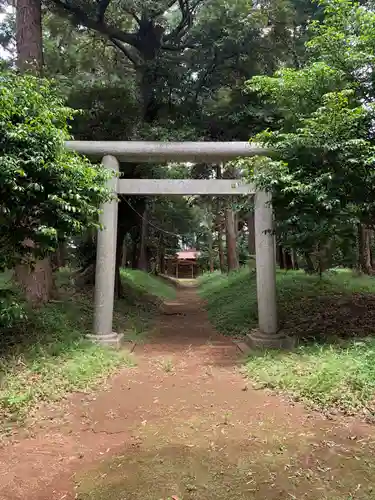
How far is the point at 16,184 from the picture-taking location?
5.54 m

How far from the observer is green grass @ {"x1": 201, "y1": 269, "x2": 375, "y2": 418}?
16.4 ft

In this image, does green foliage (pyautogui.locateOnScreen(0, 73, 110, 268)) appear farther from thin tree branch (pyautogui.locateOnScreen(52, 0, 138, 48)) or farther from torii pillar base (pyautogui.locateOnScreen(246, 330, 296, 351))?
thin tree branch (pyautogui.locateOnScreen(52, 0, 138, 48))

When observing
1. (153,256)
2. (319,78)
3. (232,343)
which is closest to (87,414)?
(232,343)

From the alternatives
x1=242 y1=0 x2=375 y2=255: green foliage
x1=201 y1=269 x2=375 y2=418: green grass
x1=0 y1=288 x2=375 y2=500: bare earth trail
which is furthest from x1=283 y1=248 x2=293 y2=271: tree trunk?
x1=0 y1=288 x2=375 y2=500: bare earth trail

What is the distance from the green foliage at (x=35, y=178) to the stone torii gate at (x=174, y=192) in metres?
1.57

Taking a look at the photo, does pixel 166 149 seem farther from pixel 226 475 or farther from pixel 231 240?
pixel 231 240

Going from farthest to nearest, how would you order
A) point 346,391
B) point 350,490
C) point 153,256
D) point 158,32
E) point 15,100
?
point 153,256 → point 158,32 → point 15,100 → point 346,391 → point 350,490

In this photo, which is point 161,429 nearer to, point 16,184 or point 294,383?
point 294,383

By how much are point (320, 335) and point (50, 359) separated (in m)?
5.14

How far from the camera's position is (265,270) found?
Answer: 8.16 meters

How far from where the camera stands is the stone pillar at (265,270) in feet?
26.5

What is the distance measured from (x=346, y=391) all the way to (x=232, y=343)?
4.18m

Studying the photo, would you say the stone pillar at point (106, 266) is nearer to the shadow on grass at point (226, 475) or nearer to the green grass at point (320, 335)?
the green grass at point (320, 335)

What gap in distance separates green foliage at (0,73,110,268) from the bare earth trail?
8.74ft
